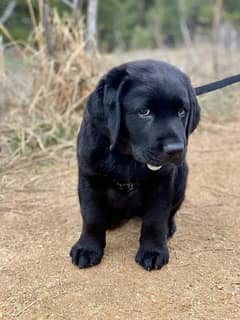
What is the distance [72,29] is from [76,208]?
2.72m

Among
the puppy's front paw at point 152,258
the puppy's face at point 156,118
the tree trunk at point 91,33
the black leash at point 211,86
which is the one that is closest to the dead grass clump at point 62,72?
the tree trunk at point 91,33

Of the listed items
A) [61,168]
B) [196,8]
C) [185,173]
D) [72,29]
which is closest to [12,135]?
[61,168]

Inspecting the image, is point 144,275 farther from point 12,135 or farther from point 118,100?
point 12,135

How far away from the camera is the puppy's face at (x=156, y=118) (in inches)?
92.7

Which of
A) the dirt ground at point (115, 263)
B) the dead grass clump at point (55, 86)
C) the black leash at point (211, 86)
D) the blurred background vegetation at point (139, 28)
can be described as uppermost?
the black leash at point (211, 86)

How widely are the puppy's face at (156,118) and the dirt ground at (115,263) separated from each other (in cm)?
62

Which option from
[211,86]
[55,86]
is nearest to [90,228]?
[211,86]

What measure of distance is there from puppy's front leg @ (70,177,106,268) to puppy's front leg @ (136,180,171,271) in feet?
0.71

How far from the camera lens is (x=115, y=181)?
2693 millimetres

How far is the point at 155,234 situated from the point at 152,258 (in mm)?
124

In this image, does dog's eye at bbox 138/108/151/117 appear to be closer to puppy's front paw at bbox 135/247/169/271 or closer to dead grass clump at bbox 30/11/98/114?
puppy's front paw at bbox 135/247/169/271

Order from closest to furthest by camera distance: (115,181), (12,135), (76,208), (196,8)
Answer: (115,181), (76,208), (12,135), (196,8)

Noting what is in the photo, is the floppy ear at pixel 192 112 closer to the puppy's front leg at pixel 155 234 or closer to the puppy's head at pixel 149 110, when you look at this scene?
the puppy's head at pixel 149 110

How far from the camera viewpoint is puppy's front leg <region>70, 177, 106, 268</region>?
2762 mm
